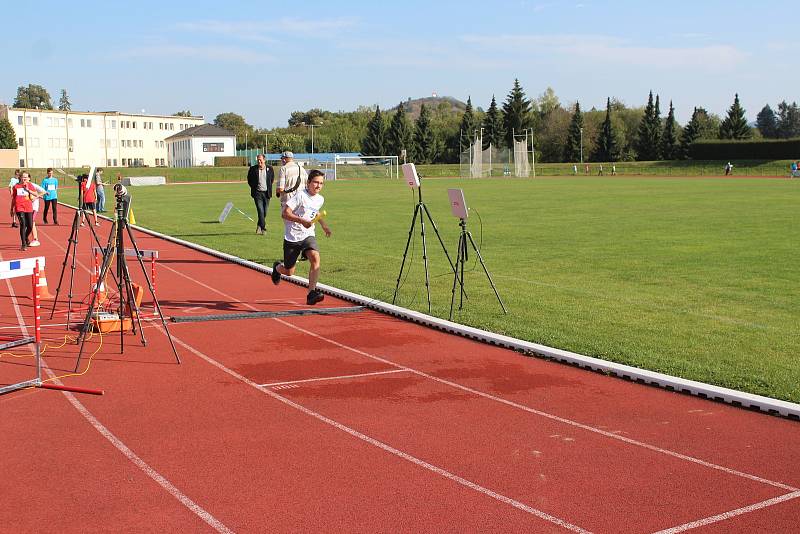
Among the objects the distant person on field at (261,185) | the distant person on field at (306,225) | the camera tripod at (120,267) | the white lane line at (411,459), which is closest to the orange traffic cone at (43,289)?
the camera tripod at (120,267)

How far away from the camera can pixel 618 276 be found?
14.9 metres

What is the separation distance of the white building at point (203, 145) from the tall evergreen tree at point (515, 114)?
43.4 meters

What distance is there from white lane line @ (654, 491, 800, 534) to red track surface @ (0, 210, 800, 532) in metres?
0.02

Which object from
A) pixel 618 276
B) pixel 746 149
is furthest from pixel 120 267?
pixel 746 149

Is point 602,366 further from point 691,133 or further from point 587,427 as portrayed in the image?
point 691,133

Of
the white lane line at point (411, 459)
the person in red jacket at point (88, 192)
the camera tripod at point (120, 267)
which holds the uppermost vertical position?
the person in red jacket at point (88, 192)

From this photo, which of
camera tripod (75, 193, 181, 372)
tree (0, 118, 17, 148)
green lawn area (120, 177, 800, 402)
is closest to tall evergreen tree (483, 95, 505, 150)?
tree (0, 118, 17, 148)

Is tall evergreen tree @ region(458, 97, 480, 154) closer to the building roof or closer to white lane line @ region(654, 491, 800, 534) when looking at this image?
the building roof

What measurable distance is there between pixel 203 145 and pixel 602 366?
12525 centimetres

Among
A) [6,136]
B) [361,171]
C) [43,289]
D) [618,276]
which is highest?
[6,136]

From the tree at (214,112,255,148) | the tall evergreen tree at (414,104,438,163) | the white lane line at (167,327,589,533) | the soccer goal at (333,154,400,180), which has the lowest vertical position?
the white lane line at (167,327,589,533)

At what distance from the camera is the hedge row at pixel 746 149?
88.1 meters

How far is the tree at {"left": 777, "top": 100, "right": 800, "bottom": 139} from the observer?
493 ft

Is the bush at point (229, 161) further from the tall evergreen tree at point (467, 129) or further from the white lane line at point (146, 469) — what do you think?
the white lane line at point (146, 469)
